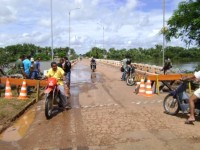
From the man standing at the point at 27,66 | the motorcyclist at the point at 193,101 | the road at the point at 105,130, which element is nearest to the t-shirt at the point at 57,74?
the road at the point at 105,130

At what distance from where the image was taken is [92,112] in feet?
38.0

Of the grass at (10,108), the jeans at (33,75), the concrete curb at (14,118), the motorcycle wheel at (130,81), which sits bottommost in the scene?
the concrete curb at (14,118)

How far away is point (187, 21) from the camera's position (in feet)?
72.5

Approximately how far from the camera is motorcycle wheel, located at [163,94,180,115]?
10.6 metres

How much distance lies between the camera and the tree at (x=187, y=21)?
21.5m

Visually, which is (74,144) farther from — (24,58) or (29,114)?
(24,58)

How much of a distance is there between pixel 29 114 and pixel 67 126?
275 cm

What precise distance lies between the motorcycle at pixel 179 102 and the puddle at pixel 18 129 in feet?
13.7

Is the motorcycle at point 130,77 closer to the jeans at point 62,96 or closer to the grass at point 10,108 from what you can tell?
the grass at point 10,108

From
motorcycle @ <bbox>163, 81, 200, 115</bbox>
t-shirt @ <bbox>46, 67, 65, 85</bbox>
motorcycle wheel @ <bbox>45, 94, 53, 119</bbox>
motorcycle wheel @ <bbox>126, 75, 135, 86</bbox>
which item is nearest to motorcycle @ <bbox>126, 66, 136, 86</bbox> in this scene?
motorcycle wheel @ <bbox>126, 75, 135, 86</bbox>

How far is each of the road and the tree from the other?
34.6 feet

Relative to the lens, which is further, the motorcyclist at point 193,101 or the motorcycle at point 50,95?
the motorcycle at point 50,95

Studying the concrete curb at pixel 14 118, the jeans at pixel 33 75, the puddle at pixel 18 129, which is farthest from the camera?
the jeans at pixel 33 75

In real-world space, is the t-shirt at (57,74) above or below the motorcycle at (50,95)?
above
